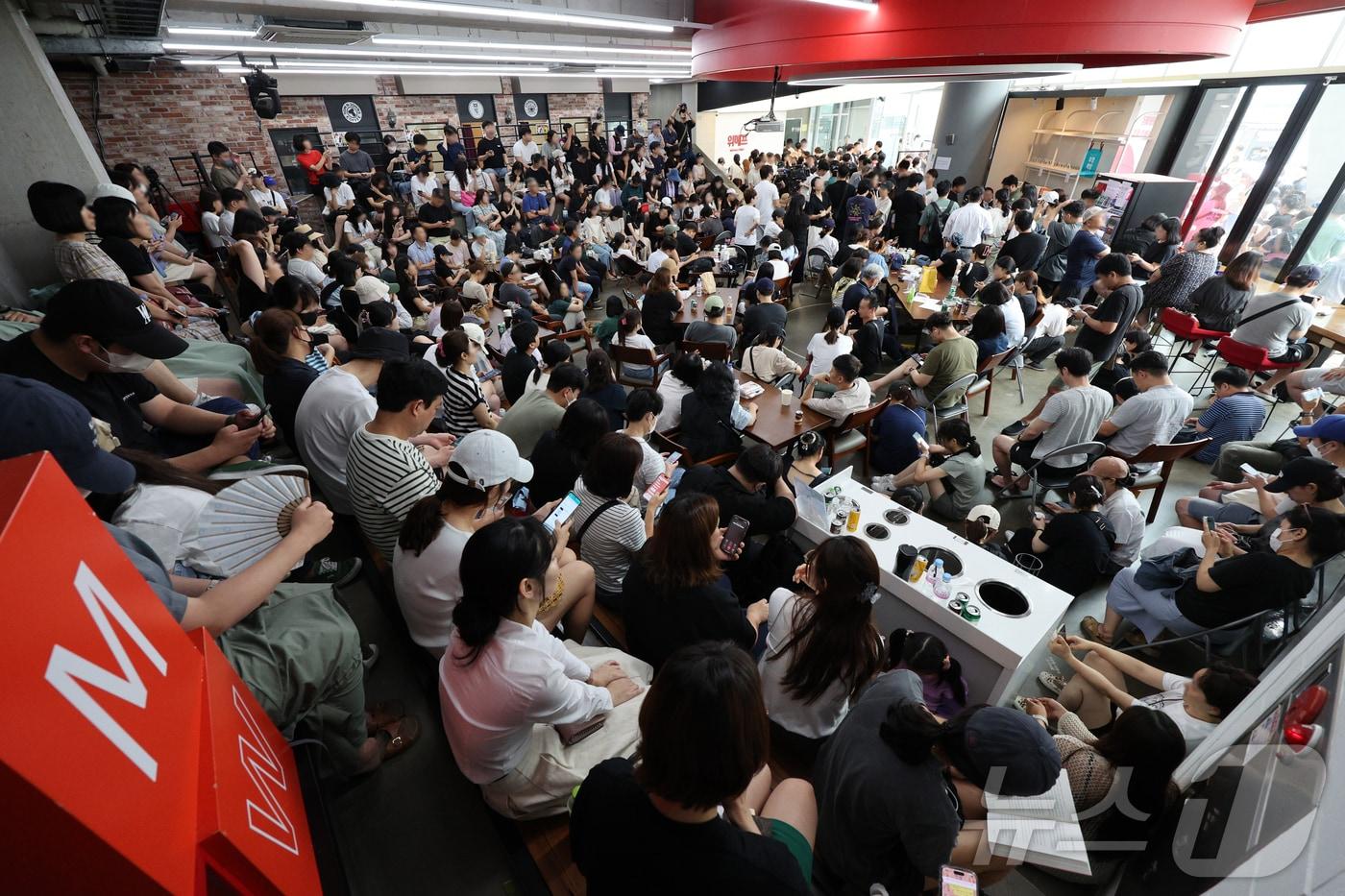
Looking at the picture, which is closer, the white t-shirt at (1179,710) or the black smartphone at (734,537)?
the white t-shirt at (1179,710)

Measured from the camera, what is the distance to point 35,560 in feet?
2.52

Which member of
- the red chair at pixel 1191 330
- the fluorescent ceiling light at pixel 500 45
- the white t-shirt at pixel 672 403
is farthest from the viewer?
the fluorescent ceiling light at pixel 500 45

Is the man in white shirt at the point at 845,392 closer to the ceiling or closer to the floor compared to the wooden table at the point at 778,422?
closer to the ceiling

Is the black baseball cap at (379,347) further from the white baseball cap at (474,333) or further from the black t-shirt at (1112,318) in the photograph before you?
the black t-shirt at (1112,318)

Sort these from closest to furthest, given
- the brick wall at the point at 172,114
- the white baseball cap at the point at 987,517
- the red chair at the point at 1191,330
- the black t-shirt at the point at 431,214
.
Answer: the white baseball cap at the point at 987,517
the red chair at the point at 1191,330
the black t-shirt at the point at 431,214
the brick wall at the point at 172,114

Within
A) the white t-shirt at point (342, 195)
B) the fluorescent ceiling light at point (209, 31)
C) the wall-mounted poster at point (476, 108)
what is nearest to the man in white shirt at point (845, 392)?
the fluorescent ceiling light at point (209, 31)

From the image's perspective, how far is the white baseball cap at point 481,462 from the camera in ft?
6.81

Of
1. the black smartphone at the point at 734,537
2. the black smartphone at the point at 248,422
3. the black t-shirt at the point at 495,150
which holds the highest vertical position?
the black t-shirt at the point at 495,150

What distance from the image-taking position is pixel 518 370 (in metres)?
4.17

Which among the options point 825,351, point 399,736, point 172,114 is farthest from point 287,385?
point 172,114

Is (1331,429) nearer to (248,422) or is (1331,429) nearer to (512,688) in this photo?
(512,688)

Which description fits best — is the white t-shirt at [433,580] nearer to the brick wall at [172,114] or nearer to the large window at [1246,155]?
the large window at [1246,155]

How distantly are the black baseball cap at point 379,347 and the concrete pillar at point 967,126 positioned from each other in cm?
1218

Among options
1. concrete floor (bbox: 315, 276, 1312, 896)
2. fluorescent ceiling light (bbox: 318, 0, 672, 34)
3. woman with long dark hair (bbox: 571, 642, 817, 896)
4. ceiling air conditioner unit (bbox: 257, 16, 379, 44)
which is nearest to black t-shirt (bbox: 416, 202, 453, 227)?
ceiling air conditioner unit (bbox: 257, 16, 379, 44)
